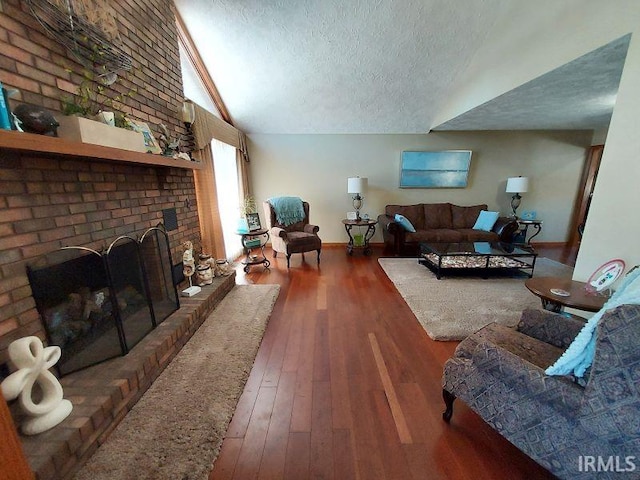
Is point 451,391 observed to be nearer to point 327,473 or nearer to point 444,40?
point 327,473

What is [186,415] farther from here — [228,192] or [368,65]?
[368,65]

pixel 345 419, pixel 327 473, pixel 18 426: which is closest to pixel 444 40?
pixel 345 419

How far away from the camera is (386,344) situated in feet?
6.39

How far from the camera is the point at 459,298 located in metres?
2.63

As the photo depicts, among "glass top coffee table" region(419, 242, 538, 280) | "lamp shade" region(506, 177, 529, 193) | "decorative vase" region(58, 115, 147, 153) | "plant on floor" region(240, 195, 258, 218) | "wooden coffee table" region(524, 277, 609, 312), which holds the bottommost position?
"glass top coffee table" region(419, 242, 538, 280)

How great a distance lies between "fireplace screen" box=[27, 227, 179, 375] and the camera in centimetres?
130

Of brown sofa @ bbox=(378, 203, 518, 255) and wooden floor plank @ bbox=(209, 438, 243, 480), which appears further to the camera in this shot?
brown sofa @ bbox=(378, 203, 518, 255)

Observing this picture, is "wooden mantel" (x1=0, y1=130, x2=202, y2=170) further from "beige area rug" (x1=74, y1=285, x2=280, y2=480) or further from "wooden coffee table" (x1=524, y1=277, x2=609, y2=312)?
"wooden coffee table" (x1=524, y1=277, x2=609, y2=312)

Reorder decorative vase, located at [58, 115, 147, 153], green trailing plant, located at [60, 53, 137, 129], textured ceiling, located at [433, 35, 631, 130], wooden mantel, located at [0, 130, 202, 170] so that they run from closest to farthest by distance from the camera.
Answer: wooden mantel, located at [0, 130, 202, 170]
decorative vase, located at [58, 115, 147, 153]
green trailing plant, located at [60, 53, 137, 129]
textured ceiling, located at [433, 35, 631, 130]

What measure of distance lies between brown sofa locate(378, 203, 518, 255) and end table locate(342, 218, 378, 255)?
282 mm

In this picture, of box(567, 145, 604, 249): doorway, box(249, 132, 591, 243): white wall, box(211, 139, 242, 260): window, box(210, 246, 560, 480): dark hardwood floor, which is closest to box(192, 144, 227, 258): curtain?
box(211, 139, 242, 260): window

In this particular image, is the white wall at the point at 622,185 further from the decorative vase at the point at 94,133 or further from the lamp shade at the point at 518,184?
the decorative vase at the point at 94,133

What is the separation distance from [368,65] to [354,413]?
142 inches

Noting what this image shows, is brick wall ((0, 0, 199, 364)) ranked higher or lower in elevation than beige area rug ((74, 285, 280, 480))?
higher
